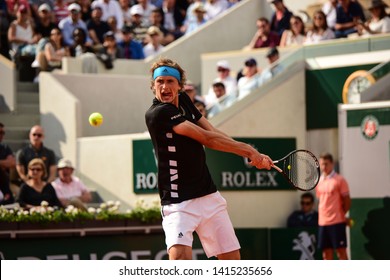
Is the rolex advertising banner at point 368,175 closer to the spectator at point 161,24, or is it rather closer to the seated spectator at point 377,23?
the seated spectator at point 377,23

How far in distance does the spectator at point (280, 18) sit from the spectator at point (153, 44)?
6.75ft

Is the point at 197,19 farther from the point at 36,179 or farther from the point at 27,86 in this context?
the point at 36,179

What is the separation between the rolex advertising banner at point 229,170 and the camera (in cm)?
1745

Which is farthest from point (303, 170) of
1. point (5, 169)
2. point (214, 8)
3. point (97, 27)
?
point (214, 8)

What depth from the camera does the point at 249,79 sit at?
733 inches

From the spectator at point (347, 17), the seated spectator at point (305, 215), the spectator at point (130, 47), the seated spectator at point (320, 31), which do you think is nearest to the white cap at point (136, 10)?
the spectator at point (130, 47)

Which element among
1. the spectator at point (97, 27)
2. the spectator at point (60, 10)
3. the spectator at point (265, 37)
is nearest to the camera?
the spectator at point (265, 37)

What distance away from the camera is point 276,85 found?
59.9 ft

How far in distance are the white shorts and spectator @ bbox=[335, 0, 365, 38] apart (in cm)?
1078

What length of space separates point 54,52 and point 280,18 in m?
3.93

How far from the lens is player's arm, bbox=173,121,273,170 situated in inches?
345

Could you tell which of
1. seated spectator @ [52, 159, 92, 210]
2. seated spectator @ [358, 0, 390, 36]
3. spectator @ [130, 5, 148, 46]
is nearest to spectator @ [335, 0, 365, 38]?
seated spectator @ [358, 0, 390, 36]

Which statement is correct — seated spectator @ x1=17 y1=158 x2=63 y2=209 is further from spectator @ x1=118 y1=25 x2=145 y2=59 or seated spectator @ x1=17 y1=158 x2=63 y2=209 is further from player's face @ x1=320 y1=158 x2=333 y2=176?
spectator @ x1=118 y1=25 x2=145 y2=59
